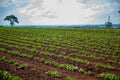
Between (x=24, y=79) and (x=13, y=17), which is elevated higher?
(x=13, y=17)

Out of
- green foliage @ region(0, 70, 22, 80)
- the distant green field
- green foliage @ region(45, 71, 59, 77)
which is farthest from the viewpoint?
the distant green field

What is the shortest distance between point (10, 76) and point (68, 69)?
378 centimetres

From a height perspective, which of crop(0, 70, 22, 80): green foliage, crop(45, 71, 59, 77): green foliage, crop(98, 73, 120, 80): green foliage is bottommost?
crop(98, 73, 120, 80): green foliage

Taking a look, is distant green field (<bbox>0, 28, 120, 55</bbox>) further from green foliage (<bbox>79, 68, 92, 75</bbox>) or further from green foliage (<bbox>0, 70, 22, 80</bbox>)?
green foliage (<bbox>0, 70, 22, 80</bbox>)

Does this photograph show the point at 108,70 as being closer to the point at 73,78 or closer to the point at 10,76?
the point at 73,78

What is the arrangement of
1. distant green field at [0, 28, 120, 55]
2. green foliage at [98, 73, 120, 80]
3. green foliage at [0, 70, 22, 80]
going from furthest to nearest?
distant green field at [0, 28, 120, 55]
green foliage at [98, 73, 120, 80]
green foliage at [0, 70, 22, 80]

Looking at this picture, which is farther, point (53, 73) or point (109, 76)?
point (53, 73)

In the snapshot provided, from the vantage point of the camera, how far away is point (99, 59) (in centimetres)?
1459

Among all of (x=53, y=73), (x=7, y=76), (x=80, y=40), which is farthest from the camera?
(x=80, y=40)

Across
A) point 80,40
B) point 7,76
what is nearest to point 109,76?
point 7,76

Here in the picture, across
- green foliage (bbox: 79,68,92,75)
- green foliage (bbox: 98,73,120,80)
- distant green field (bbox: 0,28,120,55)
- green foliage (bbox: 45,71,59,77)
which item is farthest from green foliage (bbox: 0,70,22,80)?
distant green field (bbox: 0,28,120,55)

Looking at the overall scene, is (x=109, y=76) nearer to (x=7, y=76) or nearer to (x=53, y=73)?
(x=53, y=73)

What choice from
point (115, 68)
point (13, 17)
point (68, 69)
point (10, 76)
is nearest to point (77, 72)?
point (68, 69)

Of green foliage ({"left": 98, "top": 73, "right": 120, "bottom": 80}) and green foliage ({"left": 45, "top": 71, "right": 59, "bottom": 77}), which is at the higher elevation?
green foliage ({"left": 45, "top": 71, "right": 59, "bottom": 77})
